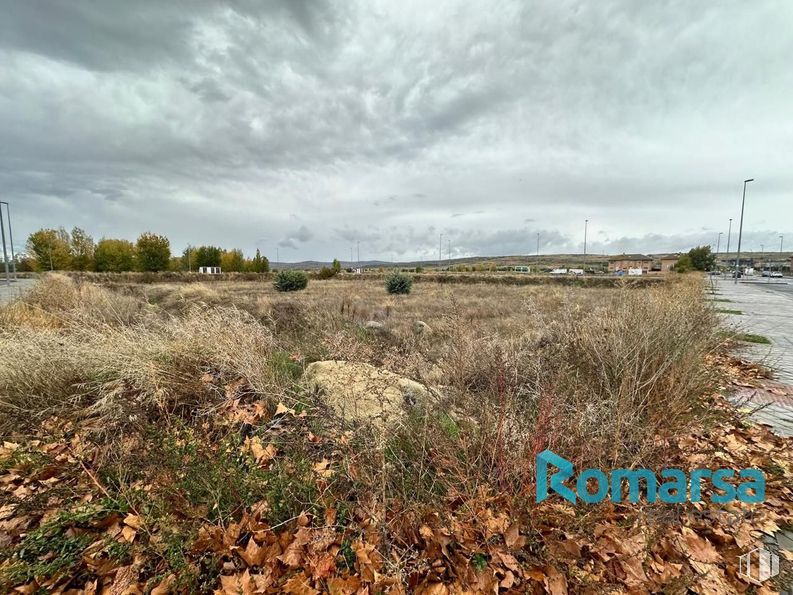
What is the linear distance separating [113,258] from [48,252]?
6731 mm

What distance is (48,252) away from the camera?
4469cm

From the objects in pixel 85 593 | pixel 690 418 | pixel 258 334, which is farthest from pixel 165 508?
pixel 690 418

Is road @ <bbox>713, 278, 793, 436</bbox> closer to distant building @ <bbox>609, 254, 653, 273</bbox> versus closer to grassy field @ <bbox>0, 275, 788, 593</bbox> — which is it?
grassy field @ <bbox>0, 275, 788, 593</bbox>

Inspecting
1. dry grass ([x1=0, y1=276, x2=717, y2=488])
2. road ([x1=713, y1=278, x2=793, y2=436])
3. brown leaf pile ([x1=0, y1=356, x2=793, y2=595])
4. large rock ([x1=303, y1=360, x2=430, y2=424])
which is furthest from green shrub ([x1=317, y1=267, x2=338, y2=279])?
brown leaf pile ([x1=0, y1=356, x2=793, y2=595])

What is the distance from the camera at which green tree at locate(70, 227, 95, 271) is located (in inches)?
1939

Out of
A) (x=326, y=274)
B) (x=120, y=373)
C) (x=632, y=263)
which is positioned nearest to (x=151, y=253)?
(x=326, y=274)

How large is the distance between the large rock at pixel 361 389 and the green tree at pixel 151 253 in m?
57.4

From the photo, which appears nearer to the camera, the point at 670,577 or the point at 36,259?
the point at 670,577

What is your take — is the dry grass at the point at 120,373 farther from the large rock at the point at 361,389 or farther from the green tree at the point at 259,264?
the green tree at the point at 259,264

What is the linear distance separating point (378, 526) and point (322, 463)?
0.81m

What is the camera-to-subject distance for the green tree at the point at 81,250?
4925 cm

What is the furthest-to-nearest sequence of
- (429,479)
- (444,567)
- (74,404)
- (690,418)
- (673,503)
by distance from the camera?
1. (74,404)
2. (690,418)
3. (429,479)
4. (673,503)
5. (444,567)

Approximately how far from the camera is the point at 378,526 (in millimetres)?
1990

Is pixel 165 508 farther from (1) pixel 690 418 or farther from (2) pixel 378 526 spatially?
(1) pixel 690 418
